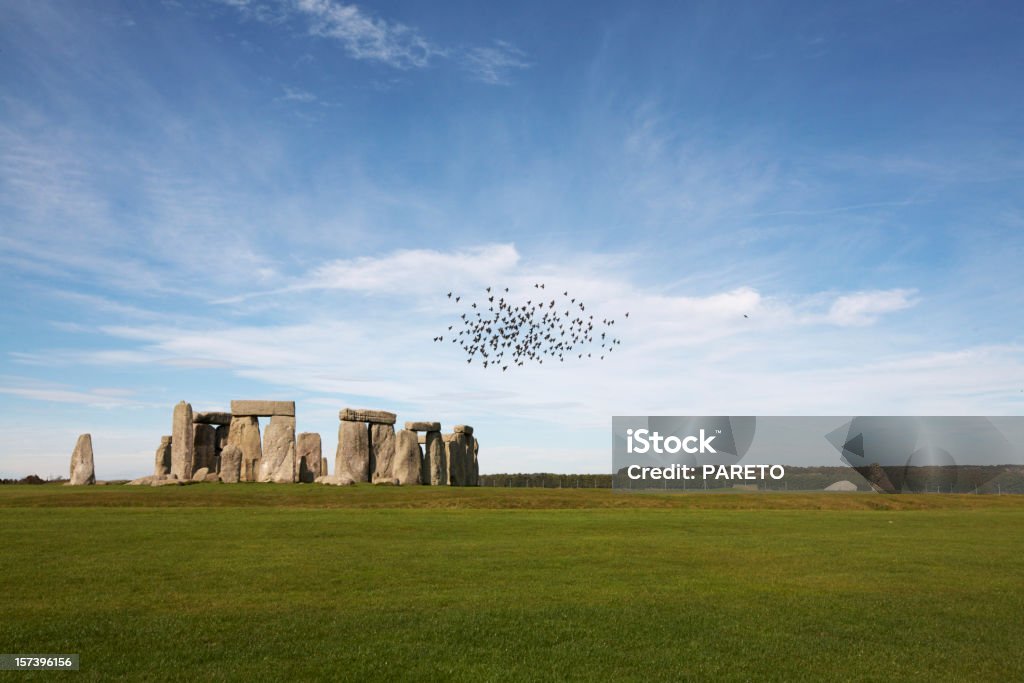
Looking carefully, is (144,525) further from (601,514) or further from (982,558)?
(982,558)

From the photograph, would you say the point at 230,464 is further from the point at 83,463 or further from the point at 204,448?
the point at 83,463

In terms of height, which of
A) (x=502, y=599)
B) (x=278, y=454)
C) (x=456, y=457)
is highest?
(x=278, y=454)

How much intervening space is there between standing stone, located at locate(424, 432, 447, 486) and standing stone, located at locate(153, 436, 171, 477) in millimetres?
12929

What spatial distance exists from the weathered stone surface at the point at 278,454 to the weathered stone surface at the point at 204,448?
3.85m

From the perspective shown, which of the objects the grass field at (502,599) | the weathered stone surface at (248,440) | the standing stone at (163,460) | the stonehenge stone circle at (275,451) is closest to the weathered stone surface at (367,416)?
the stonehenge stone circle at (275,451)

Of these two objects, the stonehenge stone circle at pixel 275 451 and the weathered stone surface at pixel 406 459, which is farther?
the weathered stone surface at pixel 406 459

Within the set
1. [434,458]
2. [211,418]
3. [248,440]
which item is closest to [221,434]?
[211,418]

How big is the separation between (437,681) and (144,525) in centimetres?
1455

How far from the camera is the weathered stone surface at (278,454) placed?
37.5 metres

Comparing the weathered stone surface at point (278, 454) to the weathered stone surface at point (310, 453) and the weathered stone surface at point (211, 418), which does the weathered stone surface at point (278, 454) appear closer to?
the weathered stone surface at point (310, 453)

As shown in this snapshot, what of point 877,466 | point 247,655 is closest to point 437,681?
point 247,655

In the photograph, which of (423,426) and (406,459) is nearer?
(406,459)

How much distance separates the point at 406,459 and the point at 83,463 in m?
14.5

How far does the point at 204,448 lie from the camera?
132 ft
